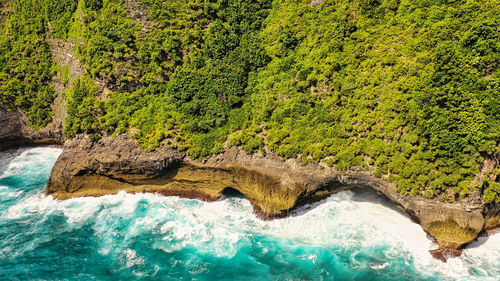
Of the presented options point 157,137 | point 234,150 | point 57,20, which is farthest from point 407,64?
point 57,20

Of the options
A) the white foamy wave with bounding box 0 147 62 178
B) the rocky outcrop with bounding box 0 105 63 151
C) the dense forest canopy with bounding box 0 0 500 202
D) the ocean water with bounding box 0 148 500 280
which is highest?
the dense forest canopy with bounding box 0 0 500 202

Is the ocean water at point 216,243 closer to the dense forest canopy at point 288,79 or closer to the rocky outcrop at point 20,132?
the dense forest canopy at point 288,79

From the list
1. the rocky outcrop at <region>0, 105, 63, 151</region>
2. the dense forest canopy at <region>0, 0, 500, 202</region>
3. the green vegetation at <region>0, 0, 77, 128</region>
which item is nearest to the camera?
the dense forest canopy at <region>0, 0, 500, 202</region>

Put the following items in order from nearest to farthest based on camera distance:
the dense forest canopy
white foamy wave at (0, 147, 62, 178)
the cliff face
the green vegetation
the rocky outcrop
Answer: the cliff face → the dense forest canopy → white foamy wave at (0, 147, 62, 178) → the green vegetation → the rocky outcrop

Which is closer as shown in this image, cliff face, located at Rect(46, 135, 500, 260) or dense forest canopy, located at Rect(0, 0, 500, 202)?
cliff face, located at Rect(46, 135, 500, 260)

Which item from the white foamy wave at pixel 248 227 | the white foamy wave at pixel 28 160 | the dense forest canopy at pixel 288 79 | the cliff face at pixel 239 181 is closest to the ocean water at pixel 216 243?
the white foamy wave at pixel 248 227

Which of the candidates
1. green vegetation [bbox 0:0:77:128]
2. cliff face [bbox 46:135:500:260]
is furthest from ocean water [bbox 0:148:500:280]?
green vegetation [bbox 0:0:77:128]

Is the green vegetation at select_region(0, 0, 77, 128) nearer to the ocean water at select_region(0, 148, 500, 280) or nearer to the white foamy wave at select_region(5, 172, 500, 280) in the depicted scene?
the ocean water at select_region(0, 148, 500, 280)

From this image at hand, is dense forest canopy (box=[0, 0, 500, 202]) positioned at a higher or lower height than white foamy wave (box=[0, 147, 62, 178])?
higher
